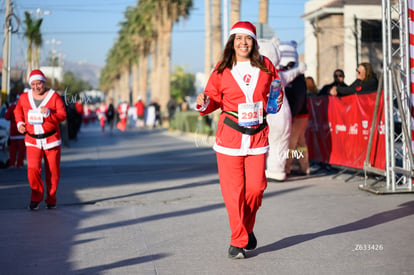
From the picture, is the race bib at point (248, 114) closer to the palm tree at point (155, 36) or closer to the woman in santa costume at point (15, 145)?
the woman in santa costume at point (15, 145)

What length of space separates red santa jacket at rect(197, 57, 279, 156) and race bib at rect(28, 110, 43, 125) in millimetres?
3633

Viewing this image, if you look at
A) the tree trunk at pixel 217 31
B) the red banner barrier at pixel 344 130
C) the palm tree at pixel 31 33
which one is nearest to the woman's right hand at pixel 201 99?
the red banner barrier at pixel 344 130

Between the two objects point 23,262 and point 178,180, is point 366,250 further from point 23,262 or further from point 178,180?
point 178,180

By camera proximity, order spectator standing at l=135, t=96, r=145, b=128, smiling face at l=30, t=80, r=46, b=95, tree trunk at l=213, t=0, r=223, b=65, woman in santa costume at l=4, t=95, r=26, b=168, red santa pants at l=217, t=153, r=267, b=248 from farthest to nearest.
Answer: spectator standing at l=135, t=96, r=145, b=128
tree trunk at l=213, t=0, r=223, b=65
woman in santa costume at l=4, t=95, r=26, b=168
smiling face at l=30, t=80, r=46, b=95
red santa pants at l=217, t=153, r=267, b=248

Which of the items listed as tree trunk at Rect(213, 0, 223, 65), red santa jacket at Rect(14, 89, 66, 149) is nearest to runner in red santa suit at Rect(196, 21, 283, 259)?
red santa jacket at Rect(14, 89, 66, 149)

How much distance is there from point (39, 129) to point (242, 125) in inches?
157

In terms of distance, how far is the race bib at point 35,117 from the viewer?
30.6 ft

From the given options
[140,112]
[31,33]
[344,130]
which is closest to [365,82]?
[344,130]

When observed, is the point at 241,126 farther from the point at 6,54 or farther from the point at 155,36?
the point at 155,36

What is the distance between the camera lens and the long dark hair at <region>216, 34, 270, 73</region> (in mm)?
6250

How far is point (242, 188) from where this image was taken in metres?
6.18

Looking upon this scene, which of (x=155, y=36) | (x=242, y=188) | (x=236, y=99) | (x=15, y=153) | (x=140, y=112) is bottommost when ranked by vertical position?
(x=15, y=153)

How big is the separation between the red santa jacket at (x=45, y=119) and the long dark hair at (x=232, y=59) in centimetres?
365

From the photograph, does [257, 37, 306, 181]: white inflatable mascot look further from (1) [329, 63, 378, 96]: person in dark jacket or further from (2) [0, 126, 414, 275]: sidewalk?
(1) [329, 63, 378, 96]: person in dark jacket
